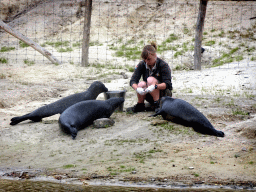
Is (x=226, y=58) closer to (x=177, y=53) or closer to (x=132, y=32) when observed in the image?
(x=177, y=53)

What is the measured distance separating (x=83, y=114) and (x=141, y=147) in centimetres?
134

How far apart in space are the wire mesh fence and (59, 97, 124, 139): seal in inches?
236

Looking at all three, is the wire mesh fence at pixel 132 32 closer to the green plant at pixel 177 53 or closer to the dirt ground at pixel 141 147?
the green plant at pixel 177 53

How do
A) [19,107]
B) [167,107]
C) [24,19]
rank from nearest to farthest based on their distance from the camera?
[167,107]
[19,107]
[24,19]

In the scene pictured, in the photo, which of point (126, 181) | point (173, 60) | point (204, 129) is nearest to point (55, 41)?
point (173, 60)

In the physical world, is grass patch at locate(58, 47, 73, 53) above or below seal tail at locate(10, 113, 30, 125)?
above

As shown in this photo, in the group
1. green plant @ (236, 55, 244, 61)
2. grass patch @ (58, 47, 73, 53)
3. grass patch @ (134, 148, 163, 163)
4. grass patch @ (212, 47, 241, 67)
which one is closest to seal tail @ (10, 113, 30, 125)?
grass patch @ (134, 148, 163, 163)

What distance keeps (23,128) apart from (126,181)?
2.73 metres

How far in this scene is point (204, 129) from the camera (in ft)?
17.5

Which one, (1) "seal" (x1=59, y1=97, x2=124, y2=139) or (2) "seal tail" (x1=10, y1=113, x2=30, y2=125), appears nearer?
(1) "seal" (x1=59, y1=97, x2=124, y2=139)

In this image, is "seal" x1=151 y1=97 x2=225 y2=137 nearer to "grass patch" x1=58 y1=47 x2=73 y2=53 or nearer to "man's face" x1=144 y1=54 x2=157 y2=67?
"man's face" x1=144 y1=54 x2=157 y2=67

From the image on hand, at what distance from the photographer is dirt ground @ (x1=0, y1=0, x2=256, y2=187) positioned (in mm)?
4008

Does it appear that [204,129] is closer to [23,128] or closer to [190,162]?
[190,162]

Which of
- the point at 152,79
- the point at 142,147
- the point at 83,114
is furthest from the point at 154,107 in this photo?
the point at 142,147
